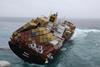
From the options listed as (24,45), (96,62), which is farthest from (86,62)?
(24,45)

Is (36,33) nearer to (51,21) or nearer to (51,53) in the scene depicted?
(51,53)

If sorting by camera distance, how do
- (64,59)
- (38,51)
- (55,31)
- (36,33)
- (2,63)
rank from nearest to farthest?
(2,63) → (38,51) → (36,33) → (64,59) → (55,31)

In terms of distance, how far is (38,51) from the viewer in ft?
141

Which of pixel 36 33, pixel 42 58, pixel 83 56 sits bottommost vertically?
pixel 83 56

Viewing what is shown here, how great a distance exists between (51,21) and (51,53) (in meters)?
16.2

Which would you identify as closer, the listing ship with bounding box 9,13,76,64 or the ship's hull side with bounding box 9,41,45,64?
the ship's hull side with bounding box 9,41,45,64

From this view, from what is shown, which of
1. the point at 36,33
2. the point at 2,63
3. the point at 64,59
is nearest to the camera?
the point at 2,63

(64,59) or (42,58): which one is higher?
(42,58)

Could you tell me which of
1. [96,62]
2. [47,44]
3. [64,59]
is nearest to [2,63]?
[47,44]

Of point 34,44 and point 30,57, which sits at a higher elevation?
point 34,44

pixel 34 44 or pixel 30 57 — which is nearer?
pixel 30 57

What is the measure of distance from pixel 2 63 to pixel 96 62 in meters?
18.9

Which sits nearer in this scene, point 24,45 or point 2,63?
point 2,63

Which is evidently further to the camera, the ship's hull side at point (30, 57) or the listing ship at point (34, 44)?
the listing ship at point (34, 44)
